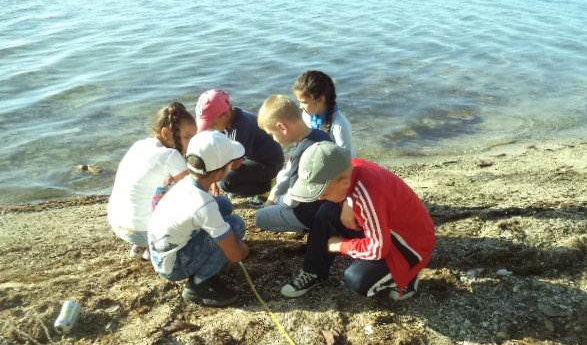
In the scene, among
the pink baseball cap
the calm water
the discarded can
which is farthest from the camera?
the calm water

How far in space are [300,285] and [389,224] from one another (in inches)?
35.6

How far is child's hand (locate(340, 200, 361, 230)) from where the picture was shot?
11.9 ft

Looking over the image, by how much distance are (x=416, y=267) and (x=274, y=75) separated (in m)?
9.49

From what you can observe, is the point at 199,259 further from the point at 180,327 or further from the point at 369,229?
the point at 369,229

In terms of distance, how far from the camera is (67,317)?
11.8 feet

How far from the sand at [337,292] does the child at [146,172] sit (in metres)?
0.44

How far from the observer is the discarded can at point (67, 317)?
355cm

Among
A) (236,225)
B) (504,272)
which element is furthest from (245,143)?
(504,272)

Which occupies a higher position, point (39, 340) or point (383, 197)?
point (383, 197)

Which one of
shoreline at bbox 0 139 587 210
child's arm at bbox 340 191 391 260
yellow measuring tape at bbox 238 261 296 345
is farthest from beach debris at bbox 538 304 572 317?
shoreline at bbox 0 139 587 210

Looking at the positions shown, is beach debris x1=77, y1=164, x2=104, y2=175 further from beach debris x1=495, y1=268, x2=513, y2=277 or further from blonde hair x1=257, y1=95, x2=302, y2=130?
beach debris x1=495, y1=268, x2=513, y2=277

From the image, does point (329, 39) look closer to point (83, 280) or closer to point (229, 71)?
point (229, 71)

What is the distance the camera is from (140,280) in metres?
4.19

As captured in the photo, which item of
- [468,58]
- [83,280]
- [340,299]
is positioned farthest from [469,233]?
[468,58]
